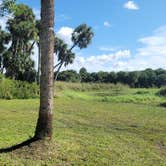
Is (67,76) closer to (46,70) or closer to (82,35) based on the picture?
(82,35)

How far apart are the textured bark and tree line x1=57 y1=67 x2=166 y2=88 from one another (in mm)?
57660

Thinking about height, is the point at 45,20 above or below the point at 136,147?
above

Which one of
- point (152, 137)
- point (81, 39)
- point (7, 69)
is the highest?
point (81, 39)

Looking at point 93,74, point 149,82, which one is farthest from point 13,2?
point 93,74

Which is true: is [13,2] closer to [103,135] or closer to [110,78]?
[103,135]

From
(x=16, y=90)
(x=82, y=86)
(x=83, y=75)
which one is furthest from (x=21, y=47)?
(x=83, y=75)

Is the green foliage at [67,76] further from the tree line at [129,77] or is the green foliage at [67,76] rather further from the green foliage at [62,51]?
the green foliage at [62,51]

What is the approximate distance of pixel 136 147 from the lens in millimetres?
8711

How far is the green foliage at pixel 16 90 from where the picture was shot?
1054 inches

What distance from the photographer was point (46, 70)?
710 cm

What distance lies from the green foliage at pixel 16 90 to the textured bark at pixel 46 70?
2010 cm

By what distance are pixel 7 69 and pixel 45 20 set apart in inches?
1321

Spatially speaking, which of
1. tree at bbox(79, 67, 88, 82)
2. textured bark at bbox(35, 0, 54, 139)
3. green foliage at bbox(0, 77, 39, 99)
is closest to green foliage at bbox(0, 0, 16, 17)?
textured bark at bbox(35, 0, 54, 139)

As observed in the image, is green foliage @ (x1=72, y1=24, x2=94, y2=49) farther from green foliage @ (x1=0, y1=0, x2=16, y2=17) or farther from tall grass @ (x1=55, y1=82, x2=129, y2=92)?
green foliage @ (x1=0, y1=0, x2=16, y2=17)
